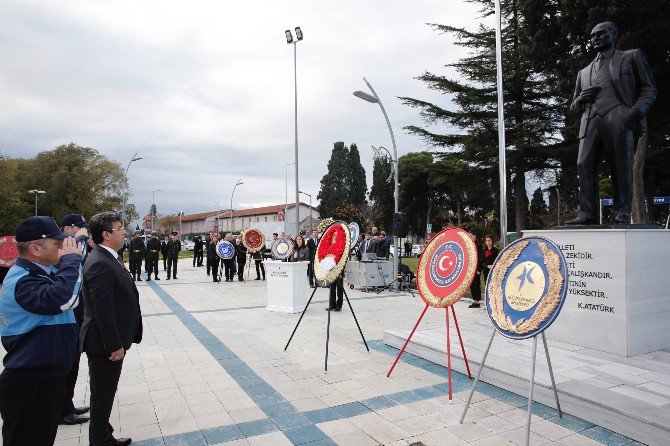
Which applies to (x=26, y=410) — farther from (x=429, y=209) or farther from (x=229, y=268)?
(x=429, y=209)

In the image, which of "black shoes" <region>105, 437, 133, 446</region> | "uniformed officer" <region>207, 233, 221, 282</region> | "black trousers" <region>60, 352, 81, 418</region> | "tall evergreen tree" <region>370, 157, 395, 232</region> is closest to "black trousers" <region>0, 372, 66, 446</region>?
"black shoes" <region>105, 437, 133, 446</region>

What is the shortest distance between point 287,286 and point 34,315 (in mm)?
8032

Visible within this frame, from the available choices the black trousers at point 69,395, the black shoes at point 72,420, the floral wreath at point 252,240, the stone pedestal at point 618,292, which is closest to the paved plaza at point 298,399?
the black shoes at point 72,420

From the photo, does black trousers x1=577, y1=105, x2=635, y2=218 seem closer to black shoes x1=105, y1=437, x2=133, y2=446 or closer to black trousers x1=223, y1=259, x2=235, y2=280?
black shoes x1=105, y1=437, x2=133, y2=446

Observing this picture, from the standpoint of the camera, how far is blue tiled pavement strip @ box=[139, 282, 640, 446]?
3.88 meters

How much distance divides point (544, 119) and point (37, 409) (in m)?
28.1

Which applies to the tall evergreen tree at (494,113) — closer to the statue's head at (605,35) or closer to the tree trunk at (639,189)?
the tree trunk at (639,189)

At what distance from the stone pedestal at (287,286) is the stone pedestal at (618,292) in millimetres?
6160

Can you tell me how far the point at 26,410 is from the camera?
2621 millimetres

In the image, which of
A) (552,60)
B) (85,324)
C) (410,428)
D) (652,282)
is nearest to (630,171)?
(652,282)

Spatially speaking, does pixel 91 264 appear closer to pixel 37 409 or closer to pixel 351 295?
pixel 37 409

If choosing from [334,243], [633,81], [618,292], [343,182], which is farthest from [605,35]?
[343,182]

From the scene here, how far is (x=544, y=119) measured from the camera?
25.7 m

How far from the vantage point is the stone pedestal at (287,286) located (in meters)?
10.6
